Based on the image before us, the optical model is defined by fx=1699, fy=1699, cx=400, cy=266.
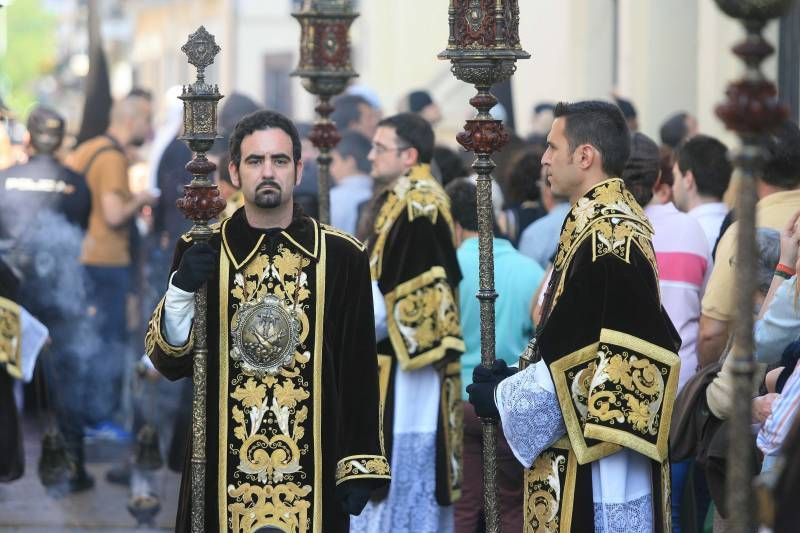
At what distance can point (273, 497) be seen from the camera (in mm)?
5473

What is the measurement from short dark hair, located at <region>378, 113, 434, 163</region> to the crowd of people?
0.03ft

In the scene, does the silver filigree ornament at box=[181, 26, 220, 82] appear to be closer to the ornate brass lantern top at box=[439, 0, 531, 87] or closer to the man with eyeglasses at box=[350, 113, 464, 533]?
the ornate brass lantern top at box=[439, 0, 531, 87]

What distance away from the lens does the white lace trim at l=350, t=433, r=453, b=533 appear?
7.71 metres

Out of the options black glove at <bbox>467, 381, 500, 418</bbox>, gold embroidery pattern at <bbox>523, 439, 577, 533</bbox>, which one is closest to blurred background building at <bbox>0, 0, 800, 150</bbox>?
black glove at <bbox>467, 381, 500, 418</bbox>

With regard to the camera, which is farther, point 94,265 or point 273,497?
point 94,265

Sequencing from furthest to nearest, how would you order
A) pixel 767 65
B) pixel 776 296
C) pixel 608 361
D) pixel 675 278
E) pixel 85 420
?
pixel 767 65, pixel 85 420, pixel 675 278, pixel 776 296, pixel 608 361

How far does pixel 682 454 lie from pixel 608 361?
4.05ft

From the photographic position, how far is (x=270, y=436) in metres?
5.49

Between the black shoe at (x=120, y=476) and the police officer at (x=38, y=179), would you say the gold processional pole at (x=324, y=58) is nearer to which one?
the police officer at (x=38, y=179)

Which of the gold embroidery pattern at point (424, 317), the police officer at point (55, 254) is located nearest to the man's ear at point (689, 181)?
the gold embroidery pattern at point (424, 317)

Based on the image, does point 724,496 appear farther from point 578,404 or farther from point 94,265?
point 94,265

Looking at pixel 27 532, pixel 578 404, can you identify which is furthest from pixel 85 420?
pixel 578 404

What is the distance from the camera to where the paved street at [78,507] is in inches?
357

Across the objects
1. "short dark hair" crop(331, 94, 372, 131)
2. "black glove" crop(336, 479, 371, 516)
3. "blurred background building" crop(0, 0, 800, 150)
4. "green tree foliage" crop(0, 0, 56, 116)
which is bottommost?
"black glove" crop(336, 479, 371, 516)
